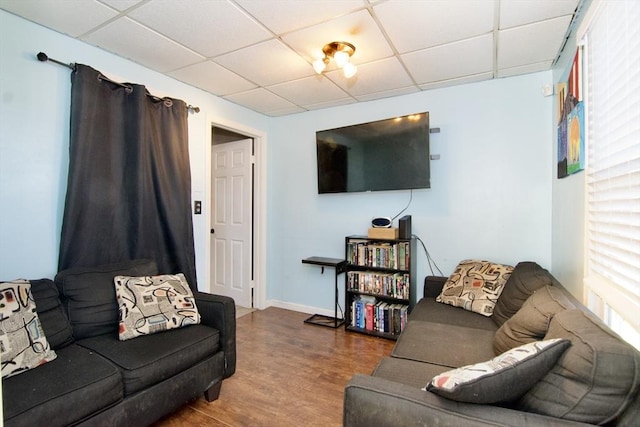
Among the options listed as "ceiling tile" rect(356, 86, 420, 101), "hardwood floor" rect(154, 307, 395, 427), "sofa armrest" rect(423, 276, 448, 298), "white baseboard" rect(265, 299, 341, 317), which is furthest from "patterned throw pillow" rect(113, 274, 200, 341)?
"ceiling tile" rect(356, 86, 420, 101)

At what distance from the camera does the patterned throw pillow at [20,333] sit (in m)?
1.49

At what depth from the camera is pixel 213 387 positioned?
203cm

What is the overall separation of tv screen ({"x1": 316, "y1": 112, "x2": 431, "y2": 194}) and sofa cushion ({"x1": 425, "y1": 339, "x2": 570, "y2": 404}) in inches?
77.3

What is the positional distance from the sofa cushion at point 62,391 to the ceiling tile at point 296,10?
81.3 inches

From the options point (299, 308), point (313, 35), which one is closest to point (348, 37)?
point (313, 35)

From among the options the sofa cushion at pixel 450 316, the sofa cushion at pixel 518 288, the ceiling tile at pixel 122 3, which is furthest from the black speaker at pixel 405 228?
the ceiling tile at pixel 122 3

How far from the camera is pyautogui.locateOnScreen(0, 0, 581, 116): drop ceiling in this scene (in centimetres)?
185

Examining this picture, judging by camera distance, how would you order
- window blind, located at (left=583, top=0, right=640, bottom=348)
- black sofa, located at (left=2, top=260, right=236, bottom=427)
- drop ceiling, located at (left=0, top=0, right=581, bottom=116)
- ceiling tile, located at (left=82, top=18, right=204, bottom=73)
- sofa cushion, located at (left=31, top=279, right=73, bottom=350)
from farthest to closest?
ceiling tile, located at (left=82, top=18, right=204, bottom=73) → drop ceiling, located at (left=0, top=0, right=581, bottom=116) → sofa cushion, located at (left=31, top=279, right=73, bottom=350) → black sofa, located at (left=2, top=260, right=236, bottom=427) → window blind, located at (left=583, top=0, right=640, bottom=348)

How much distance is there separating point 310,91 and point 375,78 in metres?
0.66

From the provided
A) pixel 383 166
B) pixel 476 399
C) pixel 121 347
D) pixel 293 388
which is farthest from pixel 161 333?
pixel 383 166

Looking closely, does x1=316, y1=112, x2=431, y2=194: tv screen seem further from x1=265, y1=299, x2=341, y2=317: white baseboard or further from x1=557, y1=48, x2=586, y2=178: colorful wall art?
x1=265, y1=299, x2=341, y2=317: white baseboard

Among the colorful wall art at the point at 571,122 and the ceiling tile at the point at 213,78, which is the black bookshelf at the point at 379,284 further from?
the ceiling tile at the point at 213,78

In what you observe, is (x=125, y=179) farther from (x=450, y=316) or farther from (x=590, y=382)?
(x=590, y=382)

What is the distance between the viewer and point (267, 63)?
2541 millimetres
